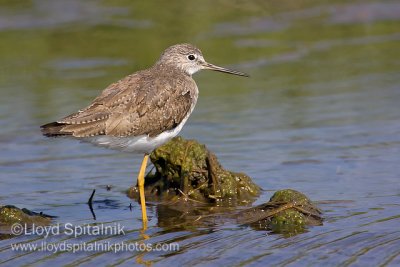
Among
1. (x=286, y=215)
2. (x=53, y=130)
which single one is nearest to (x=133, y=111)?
(x=53, y=130)

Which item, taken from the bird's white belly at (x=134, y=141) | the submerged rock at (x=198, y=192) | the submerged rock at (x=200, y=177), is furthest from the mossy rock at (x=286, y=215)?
the bird's white belly at (x=134, y=141)

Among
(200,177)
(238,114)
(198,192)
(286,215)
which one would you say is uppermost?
(238,114)

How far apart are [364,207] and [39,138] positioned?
17.5 ft

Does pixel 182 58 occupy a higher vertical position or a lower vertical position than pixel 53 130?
higher

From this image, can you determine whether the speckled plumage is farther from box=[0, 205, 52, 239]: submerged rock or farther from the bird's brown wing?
box=[0, 205, 52, 239]: submerged rock

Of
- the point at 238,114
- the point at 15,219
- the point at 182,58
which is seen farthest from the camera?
the point at 238,114

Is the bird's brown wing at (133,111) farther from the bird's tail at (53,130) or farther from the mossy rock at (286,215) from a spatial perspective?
the mossy rock at (286,215)

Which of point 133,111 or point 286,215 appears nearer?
point 286,215

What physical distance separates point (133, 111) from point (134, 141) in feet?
1.06

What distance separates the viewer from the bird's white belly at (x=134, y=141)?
31.2ft

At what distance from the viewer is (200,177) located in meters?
10.4

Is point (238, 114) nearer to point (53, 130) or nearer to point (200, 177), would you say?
point (200, 177)

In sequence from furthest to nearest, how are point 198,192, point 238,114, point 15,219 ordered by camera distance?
point 238,114 < point 198,192 < point 15,219

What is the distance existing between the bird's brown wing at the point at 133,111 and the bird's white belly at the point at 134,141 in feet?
0.19
